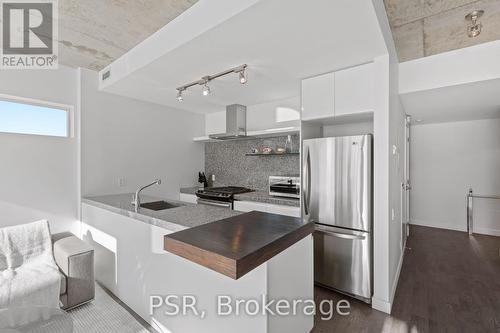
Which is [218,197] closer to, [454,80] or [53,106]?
[53,106]

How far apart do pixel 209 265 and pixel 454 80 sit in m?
3.32

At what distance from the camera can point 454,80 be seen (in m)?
2.64

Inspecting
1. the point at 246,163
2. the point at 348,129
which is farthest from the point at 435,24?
the point at 246,163

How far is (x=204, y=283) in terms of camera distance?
1.48 metres

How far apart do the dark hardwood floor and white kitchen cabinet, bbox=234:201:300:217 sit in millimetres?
916

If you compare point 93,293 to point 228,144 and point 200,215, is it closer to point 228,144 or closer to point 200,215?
point 200,215

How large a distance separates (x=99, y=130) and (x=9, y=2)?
5.12 ft

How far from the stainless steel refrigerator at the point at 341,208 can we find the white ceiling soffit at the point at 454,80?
4.46 feet

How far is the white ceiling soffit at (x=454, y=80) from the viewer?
97.7 inches

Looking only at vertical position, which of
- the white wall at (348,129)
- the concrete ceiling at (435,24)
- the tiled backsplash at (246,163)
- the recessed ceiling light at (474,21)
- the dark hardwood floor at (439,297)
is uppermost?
the concrete ceiling at (435,24)

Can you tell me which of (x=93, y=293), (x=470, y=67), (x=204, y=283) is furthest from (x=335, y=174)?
(x=93, y=293)

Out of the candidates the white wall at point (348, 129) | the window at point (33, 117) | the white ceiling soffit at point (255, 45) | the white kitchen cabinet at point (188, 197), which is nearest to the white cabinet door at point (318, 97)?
the white ceiling soffit at point (255, 45)

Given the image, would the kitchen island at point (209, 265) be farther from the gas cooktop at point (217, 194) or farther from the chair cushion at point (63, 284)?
the gas cooktop at point (217, 194)

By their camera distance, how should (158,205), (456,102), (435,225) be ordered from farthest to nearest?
(435,225)
(456,102)
(158,205)
